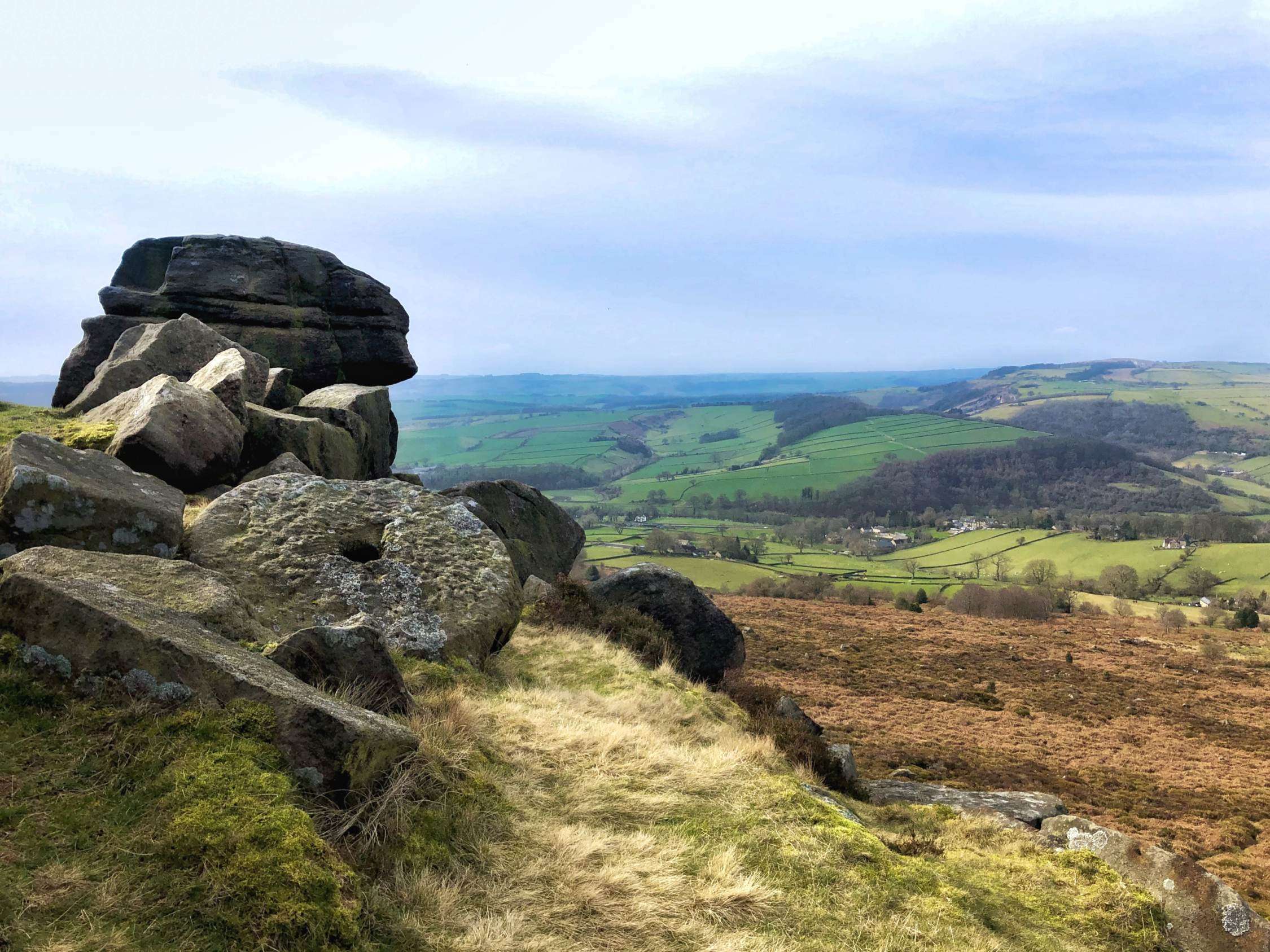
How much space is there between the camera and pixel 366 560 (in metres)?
10.9

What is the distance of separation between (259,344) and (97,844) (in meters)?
24.1

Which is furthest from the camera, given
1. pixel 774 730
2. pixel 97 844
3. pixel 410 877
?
pixel 774 730

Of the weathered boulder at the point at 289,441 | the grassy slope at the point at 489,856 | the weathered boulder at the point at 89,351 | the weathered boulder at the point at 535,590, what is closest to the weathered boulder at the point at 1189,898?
the grassy slope at the point at 489,856

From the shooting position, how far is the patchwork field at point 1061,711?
17.3m

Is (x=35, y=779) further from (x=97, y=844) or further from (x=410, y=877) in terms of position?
(x=410, y=877)

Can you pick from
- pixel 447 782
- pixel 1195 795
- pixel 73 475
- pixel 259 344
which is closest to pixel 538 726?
pixel 447 782

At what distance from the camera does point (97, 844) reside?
4.14 meters

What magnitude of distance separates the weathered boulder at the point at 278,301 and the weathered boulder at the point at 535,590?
13835 mm

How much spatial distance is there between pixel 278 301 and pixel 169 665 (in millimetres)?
24666

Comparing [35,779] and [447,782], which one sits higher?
[35,779]

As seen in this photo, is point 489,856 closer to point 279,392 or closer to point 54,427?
point 54,427

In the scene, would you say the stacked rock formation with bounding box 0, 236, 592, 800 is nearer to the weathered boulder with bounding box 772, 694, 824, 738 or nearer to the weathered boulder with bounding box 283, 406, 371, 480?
the weathered boulder with bounding box 283, 406, 371, 480

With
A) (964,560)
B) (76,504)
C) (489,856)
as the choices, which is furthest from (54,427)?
(964,560)

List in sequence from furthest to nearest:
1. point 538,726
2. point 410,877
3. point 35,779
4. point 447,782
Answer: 1. point 538,726
2. point 447,782
3. point 410,877
4. point 35,779
